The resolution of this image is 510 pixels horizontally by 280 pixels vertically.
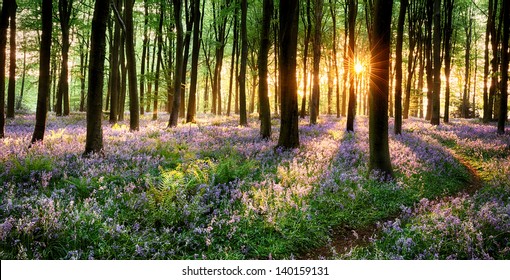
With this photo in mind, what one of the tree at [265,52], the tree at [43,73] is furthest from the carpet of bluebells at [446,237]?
the tree at [43,73]

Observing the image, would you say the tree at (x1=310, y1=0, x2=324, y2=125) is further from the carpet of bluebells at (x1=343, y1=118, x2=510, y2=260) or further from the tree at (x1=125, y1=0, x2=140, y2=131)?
the carpet of bluebells at (x1=343, y1=118, x2=510, y2=260)

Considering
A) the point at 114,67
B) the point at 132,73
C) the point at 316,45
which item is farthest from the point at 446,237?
the point at 114,67

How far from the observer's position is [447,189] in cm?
808

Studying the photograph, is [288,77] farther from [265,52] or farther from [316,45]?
[316,45]

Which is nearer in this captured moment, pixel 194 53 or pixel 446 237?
pixel 446 237

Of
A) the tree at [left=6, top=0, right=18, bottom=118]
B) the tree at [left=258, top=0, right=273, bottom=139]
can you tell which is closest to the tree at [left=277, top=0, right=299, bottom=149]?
the tree at [left=258, top=0, right=273, bottom=139]

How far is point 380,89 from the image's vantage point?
7.98m

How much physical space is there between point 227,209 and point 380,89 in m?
5.19

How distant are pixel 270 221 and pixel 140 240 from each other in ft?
6.64

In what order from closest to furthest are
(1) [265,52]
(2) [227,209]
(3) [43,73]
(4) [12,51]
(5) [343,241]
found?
(5) [343,241]
(2) [227,209]
(3) [43,73]
(1) [265,52]
(4) [12,51]

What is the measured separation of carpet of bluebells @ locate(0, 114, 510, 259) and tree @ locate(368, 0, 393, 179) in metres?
0.54

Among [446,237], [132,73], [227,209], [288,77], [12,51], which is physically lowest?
[446,237]

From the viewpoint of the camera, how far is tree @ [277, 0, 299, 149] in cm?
1100
